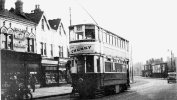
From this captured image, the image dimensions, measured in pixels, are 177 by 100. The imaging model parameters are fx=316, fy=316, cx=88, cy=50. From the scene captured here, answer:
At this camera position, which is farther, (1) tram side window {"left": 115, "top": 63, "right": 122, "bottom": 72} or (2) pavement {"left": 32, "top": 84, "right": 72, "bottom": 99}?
(1) tram side window {"left": 115, "top": 63, "right": 122, "bottom": 72}

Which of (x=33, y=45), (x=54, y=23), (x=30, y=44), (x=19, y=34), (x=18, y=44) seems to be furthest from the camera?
(x=54, y=23)

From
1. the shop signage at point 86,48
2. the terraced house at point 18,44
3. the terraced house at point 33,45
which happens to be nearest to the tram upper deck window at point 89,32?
the shop signage at point 86,48

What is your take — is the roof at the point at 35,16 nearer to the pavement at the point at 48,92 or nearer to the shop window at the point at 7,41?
the shop window at the point at 7,41

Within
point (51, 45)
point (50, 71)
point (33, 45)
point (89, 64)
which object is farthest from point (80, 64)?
point (51, 45)

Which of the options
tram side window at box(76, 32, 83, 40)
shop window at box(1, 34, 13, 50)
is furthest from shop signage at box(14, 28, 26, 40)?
tram side window at box(76, 32, 83, 40)

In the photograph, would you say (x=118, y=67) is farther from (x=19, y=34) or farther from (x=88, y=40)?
(x=19, y=34)

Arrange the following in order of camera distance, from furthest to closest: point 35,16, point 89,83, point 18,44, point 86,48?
point 35,16 → point 18,44 → point 86,48 → point 89,83

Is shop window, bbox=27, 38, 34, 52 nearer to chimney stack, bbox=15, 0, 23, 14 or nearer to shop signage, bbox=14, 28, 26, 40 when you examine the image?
shop signage, bbox=14, 28, 26, 40

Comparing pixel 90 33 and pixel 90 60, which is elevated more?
pixel 90 33

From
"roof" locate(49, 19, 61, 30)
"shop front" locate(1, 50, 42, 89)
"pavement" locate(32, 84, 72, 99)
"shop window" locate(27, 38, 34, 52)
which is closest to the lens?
"pavement" locate(32, 84, 72, 99)

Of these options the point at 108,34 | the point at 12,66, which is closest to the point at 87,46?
the point at 108,34

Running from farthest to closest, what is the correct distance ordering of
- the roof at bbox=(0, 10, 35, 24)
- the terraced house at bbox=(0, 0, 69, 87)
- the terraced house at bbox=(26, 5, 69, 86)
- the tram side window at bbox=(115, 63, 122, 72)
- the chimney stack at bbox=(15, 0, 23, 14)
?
the terraced house at bbox=(26, 5, 69, 86) < the chimney stack at bbox=(15, 0, 23, 14) < the roof at bbox=(0, 10, 35, 24) < the terraced house at bbox=(0, 0, 69, 87) < the tram side window at bbox=(115, 63, 122, 72)

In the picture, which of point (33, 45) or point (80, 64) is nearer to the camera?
point (80, 64)

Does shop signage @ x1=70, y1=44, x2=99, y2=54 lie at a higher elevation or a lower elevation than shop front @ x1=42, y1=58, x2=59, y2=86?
higher
